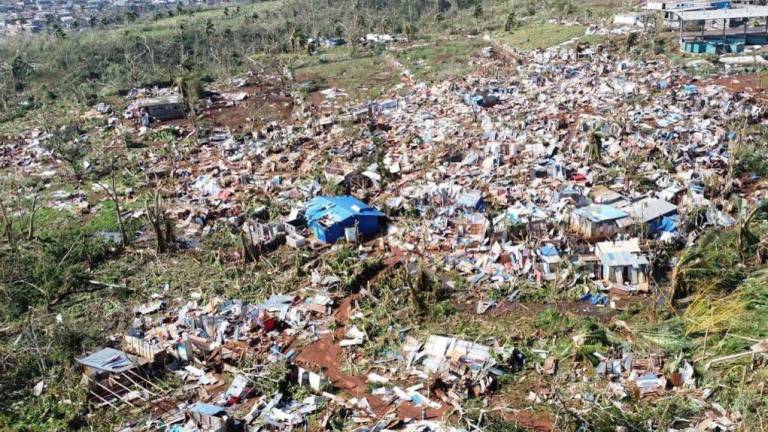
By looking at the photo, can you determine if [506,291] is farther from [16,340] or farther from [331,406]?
[16,340]

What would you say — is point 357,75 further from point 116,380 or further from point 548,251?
point 116,380

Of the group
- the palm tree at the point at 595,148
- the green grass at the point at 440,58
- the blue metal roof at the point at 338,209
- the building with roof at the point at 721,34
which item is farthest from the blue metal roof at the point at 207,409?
the building with roof at the point at 721,34

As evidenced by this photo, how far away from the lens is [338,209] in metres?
13.3

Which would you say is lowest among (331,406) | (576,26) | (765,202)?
(331,406)

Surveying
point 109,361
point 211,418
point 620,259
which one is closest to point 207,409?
point 211,418

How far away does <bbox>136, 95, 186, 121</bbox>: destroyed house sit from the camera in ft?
76.2

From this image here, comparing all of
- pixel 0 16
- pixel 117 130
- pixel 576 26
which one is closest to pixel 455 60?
pixel 576 26

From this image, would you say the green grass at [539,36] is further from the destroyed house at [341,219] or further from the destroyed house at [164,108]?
the destroyed house at [341,219]

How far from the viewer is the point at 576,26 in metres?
29.9

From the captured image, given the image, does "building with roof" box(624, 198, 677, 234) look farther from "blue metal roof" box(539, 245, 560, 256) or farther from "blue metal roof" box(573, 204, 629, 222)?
"blue metal roof" box(539, 245, 560, 256)

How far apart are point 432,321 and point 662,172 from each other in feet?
23.7

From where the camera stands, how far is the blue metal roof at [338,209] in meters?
13.1

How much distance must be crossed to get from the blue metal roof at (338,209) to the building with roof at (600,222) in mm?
4148

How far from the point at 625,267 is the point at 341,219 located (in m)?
5.57
